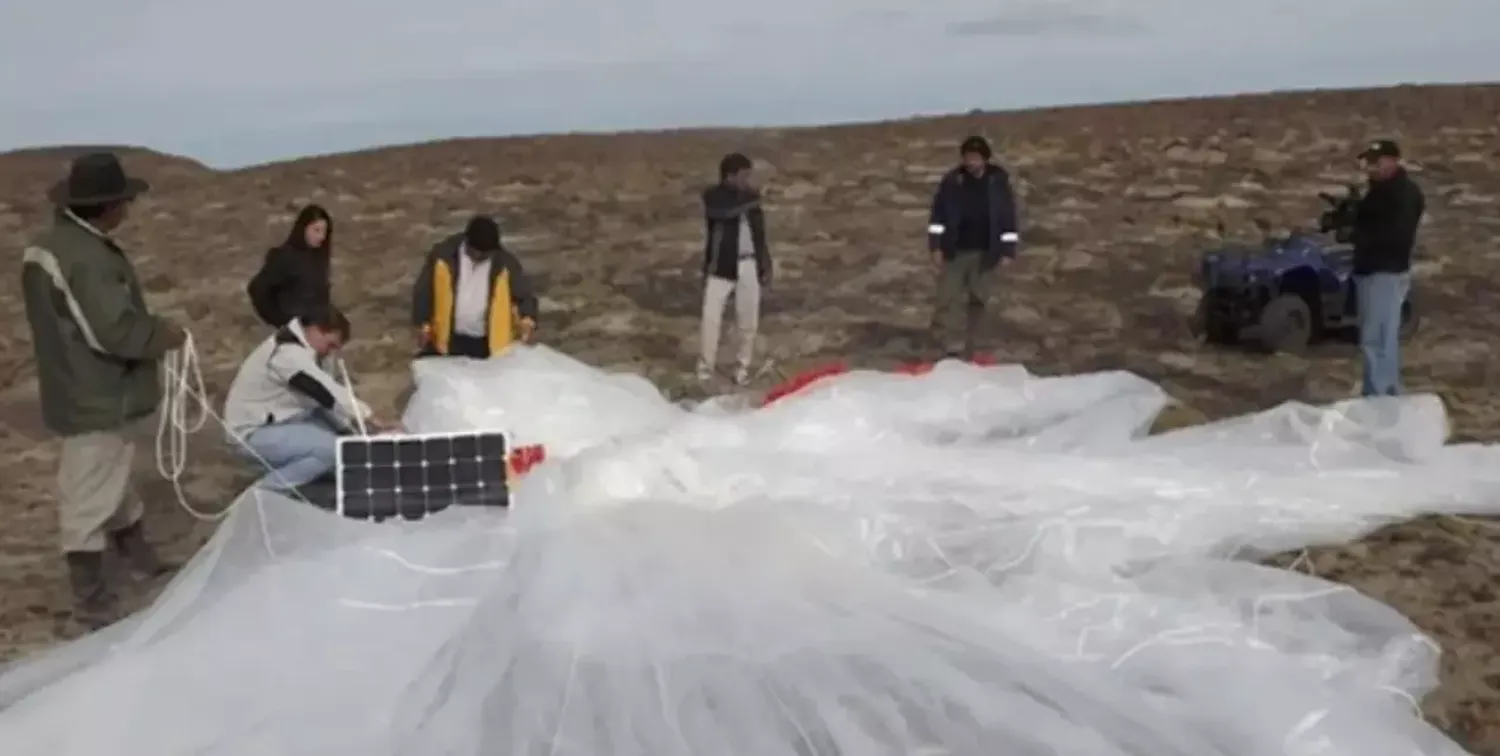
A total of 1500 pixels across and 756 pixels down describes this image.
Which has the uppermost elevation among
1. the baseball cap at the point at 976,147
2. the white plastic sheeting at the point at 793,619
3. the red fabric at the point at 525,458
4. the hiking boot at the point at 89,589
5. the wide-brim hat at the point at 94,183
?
the baseball cap at the point at 976,147

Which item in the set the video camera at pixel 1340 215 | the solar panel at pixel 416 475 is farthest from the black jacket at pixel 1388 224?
the solar panel at pixel 416 475

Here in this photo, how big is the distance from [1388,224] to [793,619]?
2414mm

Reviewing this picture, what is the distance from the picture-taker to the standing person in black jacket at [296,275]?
3838 mm

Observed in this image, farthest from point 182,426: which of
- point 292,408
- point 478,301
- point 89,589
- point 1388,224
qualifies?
point 1388,224

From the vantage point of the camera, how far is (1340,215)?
431 cm

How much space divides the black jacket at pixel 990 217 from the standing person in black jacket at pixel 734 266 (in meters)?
0.51

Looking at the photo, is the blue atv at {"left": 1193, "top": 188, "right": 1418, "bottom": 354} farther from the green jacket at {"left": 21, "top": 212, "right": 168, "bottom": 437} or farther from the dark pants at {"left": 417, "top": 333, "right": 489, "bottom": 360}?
the green jacket at {"left": 21, "top": 212, "right": 168, "bottom": 437}

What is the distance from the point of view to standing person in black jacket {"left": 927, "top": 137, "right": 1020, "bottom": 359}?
173 inches

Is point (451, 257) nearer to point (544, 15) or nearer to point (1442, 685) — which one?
point (544, 15)

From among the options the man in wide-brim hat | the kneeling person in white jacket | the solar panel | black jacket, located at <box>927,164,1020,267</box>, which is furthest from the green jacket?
black jacket, located at <box>927,164,1020,267</box>

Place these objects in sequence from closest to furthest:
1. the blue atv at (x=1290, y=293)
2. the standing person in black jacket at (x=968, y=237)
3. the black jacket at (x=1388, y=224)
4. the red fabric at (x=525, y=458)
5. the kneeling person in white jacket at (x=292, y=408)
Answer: the red fabric at (x=525, y=458)
the kneeling person in white jacket at (x=292, y=408)
the black jacket at (x=1388, y=224)
the blue atv at (x=1290, y=293)
the standing person in black jacket at (x=968, y=237)

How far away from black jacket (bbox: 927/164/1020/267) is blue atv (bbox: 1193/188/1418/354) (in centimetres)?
63

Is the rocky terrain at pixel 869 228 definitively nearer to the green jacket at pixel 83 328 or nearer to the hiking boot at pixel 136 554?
the hiking boot at pixel 136 554

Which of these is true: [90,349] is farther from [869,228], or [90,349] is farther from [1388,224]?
[1388,224]
